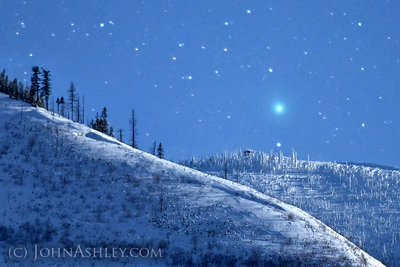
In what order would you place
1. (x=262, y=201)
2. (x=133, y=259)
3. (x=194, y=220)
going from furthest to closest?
1. (x=262, y=201)
2. (x=194, y=220)
3. (x=133, y=259)

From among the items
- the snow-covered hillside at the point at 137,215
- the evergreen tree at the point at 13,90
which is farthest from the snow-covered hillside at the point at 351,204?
the snow-covered hillside at the point at 137,215

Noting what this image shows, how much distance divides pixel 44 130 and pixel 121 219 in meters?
20.3

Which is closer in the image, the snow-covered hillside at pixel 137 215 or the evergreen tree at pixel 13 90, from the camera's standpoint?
the snow-covered hillside at pixel 137 215

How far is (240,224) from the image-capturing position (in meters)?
24.4

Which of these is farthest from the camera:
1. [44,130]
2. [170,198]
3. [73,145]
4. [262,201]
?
[44,130]

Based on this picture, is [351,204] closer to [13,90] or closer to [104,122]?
[104,122]

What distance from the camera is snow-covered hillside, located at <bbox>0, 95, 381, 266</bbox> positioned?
19.6m

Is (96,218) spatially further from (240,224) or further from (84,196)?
(240,224)

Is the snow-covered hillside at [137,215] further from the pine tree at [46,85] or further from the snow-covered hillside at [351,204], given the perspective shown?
the snow-covered hillside at [351,204]

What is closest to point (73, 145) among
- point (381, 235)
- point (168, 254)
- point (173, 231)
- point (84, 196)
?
point (84, 196)

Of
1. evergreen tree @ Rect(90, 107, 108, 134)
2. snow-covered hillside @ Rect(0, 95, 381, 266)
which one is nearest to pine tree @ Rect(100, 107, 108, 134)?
evergreen tree @ Rect(90, 107, 108, 134)

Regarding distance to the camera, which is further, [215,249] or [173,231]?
[173,231]

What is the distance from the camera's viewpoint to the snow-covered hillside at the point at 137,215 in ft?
64.2

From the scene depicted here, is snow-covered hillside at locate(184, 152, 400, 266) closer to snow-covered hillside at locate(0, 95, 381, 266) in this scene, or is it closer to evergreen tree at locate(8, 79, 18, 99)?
evergreen tree at locate(8, 79, 18, 99)
